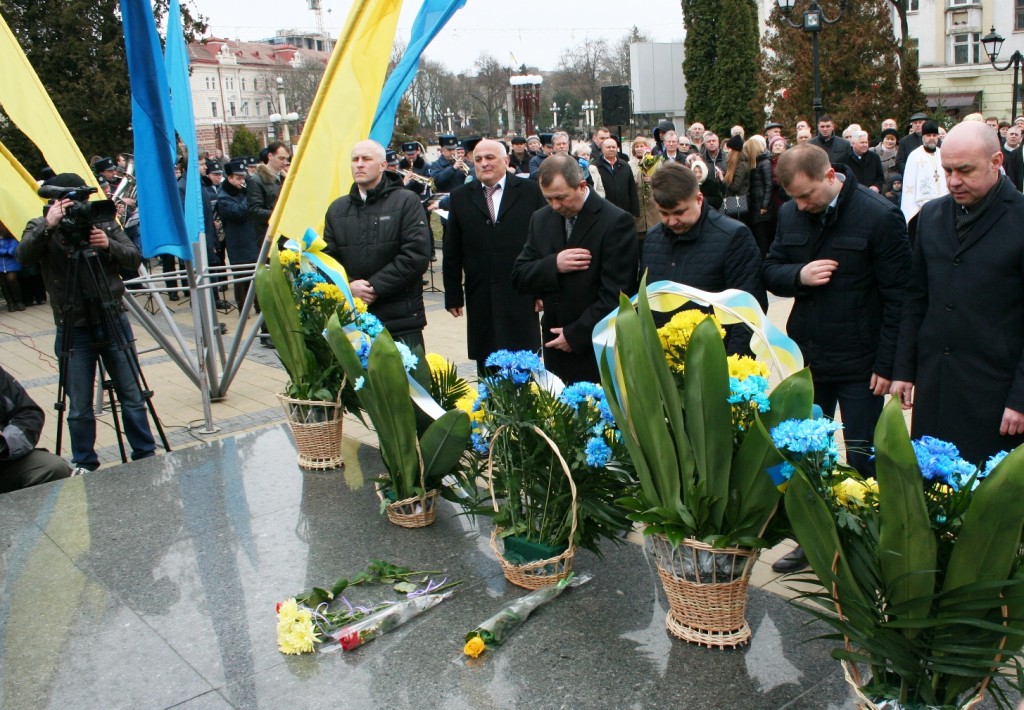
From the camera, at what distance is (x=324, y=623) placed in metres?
2.93

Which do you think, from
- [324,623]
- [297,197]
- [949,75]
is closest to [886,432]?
[324,623]

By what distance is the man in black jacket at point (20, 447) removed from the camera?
4625 mm

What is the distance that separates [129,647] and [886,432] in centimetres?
230

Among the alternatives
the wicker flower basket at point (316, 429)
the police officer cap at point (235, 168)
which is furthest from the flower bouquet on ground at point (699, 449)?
the police officer cap at point (235, 168)

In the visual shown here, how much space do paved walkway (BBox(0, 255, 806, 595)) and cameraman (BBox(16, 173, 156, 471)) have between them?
44cm

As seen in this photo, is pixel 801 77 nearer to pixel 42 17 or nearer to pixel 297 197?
pixel 42 17

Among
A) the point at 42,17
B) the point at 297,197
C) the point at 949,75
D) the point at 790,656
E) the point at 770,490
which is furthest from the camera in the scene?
the point at 949,75

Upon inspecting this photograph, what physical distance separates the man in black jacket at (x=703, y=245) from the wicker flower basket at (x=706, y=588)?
1.48m

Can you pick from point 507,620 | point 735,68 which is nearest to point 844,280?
point 507,620

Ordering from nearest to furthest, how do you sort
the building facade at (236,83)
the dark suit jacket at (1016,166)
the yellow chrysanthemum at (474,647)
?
the yellow chrysanthemum at (474,647) → the dark suit jacket at (1016,166) → the building facade at (236,83)

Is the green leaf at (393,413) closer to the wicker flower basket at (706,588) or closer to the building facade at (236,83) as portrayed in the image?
the wicker flower basket at (706,588)

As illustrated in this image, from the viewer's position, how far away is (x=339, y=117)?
5.71 metres

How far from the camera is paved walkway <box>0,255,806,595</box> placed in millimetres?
6641

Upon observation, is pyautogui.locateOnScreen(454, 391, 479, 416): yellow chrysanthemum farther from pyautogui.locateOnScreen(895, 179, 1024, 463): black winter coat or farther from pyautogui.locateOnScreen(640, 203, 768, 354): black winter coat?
pyautogui.locateOnScreen(895, 179, 1024, 463): black winter coat
